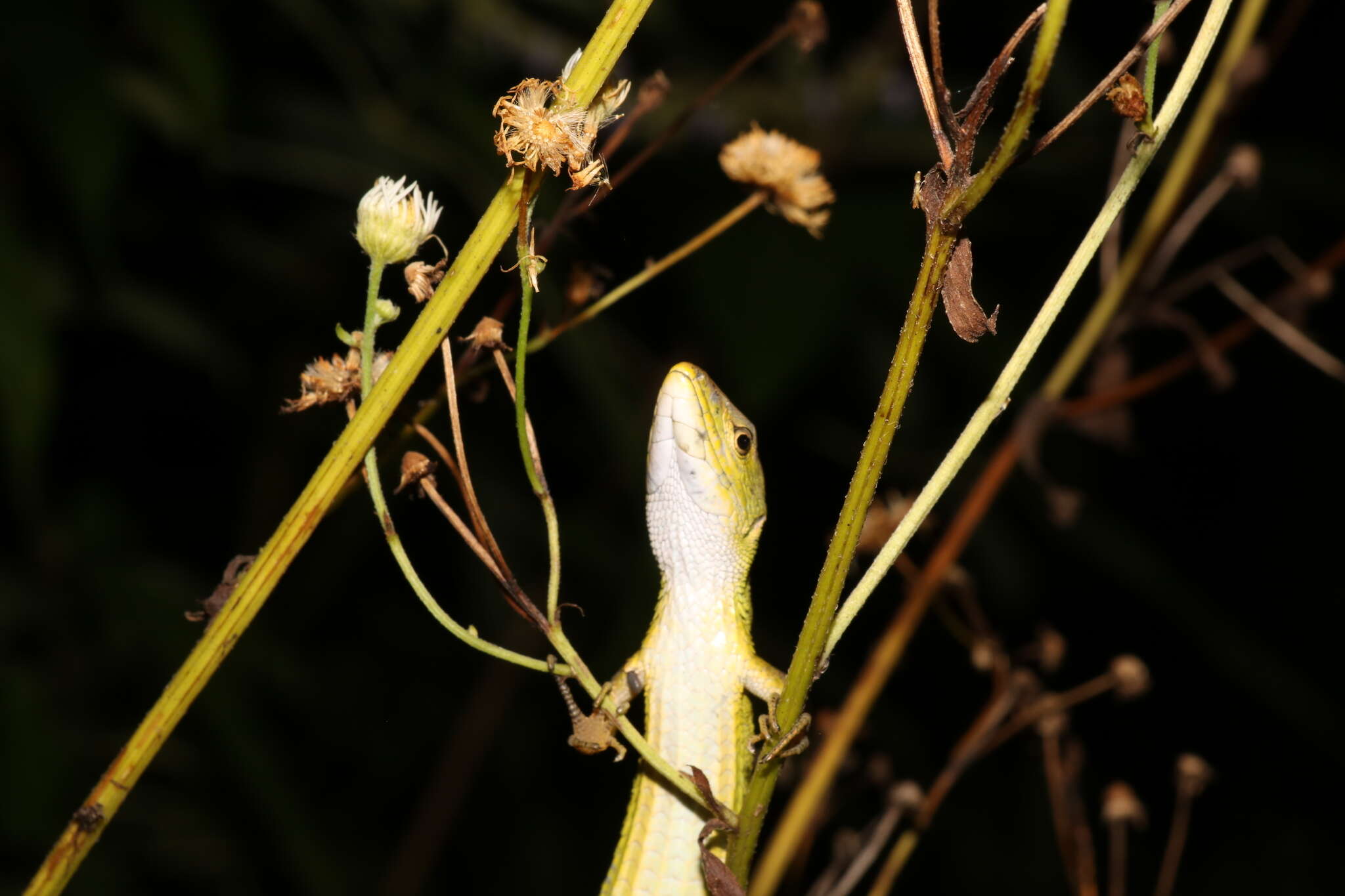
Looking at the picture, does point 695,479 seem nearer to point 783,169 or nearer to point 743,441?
point 743,441

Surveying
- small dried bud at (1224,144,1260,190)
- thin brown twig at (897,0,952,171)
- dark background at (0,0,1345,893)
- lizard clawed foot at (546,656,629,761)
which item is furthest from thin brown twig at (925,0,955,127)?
dark background at (0,0,1345,893)

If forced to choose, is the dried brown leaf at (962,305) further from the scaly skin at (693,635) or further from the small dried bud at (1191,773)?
the small dried bud at (1191,773)

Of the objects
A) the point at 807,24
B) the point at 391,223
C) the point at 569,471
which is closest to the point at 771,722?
the point at 391,223

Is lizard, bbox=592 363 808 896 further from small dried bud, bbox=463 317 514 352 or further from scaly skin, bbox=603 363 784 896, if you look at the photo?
small dried bud, bbox=463 317 514 352

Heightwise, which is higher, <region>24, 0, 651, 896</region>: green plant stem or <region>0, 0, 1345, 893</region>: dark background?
<region>0, 0, 1345, 893</region>: dark background

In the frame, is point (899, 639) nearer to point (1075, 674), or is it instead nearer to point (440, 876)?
point (1075, 674)

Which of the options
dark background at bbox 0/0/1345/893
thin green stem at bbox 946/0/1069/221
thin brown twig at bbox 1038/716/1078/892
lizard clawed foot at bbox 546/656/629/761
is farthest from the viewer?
dark background at bbox 0/0/1345/893

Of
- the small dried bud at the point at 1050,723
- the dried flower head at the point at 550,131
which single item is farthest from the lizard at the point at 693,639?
the dried flower head at the point at 550,131
